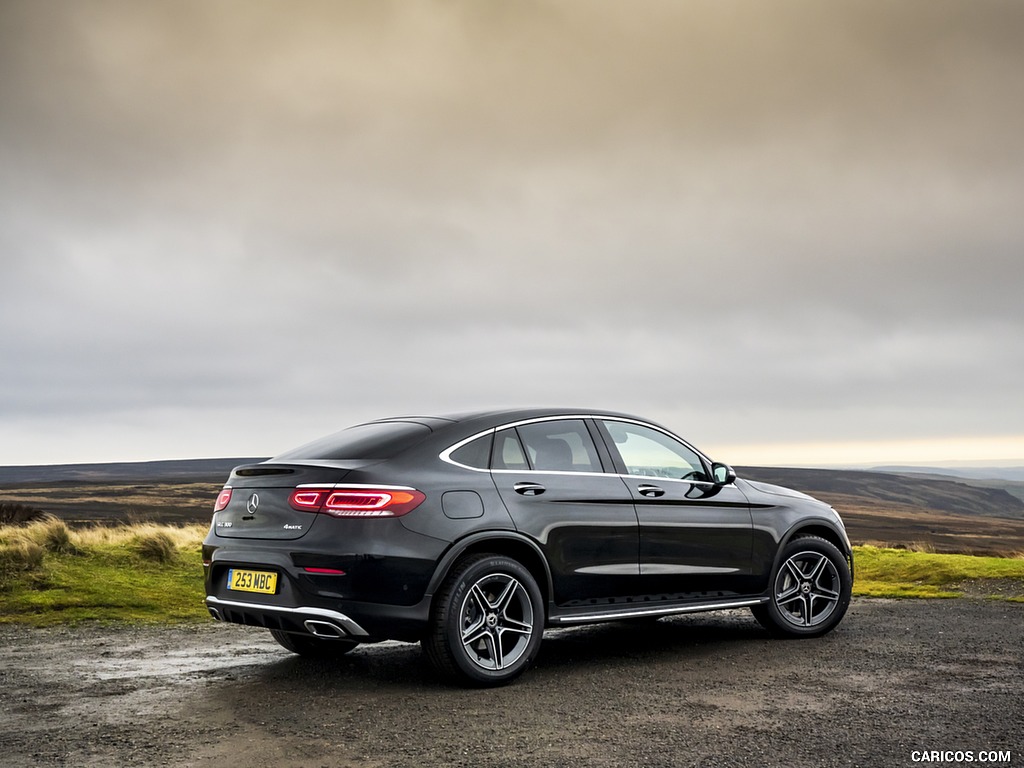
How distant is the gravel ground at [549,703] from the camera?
4.91m

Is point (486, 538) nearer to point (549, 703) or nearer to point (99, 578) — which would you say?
point (549, 703)

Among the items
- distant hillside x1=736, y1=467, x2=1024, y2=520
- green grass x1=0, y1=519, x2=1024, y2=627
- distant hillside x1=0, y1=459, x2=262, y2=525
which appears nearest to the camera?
green grass x1=0, y1=519, x2=1024, y2=627

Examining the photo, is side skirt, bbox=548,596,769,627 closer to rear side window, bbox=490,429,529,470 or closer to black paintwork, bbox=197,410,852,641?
black paintwork, bbox=197,410,852,641

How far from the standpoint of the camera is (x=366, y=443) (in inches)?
274

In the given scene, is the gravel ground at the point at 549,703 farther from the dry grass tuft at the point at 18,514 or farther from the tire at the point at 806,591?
the dry grass tuft at the point at 18,514

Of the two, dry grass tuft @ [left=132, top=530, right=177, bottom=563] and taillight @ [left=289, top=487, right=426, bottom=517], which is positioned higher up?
taillight @ [left=289, top=487, right=426, bottom=517]

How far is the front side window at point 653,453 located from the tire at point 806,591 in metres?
1.16

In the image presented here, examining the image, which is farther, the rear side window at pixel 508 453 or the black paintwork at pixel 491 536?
the rear side window at pixel 508 453

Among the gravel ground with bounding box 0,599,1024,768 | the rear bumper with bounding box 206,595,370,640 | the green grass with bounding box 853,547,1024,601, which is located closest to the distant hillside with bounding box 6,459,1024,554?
the green grass with bounding box 853,547,1024,601

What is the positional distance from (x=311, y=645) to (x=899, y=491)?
14904cm

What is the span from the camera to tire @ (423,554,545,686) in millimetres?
6363

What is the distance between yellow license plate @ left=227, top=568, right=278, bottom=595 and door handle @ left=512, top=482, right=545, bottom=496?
172 cm

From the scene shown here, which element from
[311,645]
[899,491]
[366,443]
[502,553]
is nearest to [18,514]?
[311,645]

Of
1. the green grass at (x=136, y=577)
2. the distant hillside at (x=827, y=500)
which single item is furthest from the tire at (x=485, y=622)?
the distant hillside at (x=827, y=500)
